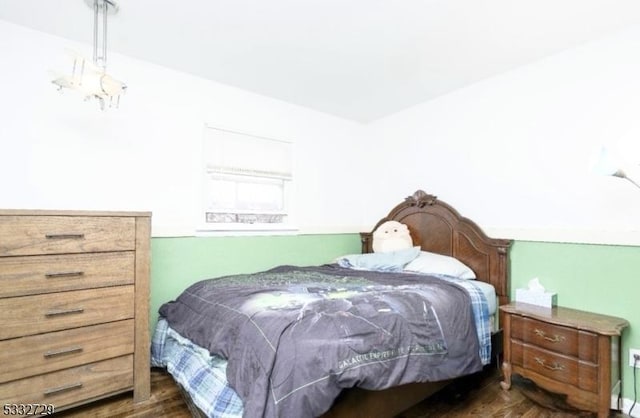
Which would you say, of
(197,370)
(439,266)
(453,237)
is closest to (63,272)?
(197,370)

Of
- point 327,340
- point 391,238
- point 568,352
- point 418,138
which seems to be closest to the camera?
point 327,340

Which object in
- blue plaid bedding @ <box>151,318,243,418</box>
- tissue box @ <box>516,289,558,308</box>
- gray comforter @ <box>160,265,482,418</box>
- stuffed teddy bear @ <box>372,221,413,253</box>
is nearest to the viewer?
gray comforter @ <box>160,265,482,418</box>

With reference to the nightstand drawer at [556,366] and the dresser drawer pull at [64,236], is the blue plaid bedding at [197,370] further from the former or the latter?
the nightstand drawer at [556,366]

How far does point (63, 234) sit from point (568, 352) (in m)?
2.89

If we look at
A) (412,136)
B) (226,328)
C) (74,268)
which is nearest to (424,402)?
(226,328)

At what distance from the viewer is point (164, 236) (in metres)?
2.49

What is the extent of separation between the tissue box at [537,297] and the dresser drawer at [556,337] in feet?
0.84

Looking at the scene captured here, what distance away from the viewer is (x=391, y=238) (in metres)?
3.16

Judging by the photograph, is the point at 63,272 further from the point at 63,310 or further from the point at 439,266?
the point at 439,266

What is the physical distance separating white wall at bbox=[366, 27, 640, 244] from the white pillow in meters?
0.39

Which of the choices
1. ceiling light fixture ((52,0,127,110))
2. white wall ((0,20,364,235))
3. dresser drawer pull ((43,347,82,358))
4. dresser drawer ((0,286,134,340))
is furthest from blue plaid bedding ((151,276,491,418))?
ceiling light fixture ((52,0,127,110))

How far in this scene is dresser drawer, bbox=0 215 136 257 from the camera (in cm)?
166

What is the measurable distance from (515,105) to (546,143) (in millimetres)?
397

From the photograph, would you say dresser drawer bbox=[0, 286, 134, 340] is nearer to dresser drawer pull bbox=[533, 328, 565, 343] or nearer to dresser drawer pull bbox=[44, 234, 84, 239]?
dresser drawer pull bbox=[44, 234, 84, 239]
